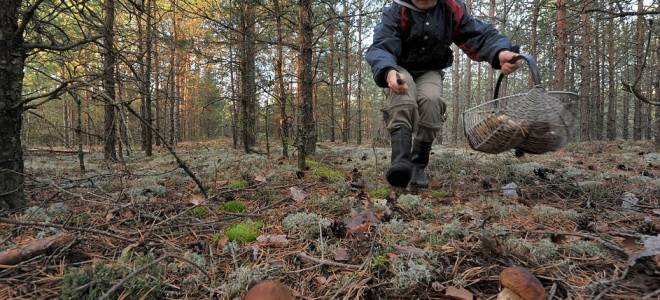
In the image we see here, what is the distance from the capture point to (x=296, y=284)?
141 cm

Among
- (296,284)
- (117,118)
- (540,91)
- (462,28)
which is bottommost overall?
(296,284)

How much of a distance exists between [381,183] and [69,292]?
2.83 m

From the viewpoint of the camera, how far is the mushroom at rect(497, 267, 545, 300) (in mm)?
1090

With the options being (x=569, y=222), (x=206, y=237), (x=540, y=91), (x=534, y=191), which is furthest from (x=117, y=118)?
(x=534, y=191)

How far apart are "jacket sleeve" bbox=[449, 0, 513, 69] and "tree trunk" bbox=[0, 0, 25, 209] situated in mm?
3598

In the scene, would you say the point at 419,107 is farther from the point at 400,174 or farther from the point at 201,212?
the point at 201,212

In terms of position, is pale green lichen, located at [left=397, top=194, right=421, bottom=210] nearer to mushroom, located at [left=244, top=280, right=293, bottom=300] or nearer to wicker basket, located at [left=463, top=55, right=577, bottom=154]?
wicker basket, located at [left=463, top=55, right=577, bottom=154]

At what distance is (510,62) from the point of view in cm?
265

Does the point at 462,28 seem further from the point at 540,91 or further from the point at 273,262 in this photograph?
the point at 273,262

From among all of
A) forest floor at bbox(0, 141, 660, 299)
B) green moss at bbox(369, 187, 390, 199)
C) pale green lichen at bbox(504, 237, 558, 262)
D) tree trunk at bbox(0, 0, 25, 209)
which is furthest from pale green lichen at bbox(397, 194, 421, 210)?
tree trunk at bbox(0, 0, 25, 209)

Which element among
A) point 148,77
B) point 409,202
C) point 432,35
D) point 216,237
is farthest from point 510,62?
point 148,77

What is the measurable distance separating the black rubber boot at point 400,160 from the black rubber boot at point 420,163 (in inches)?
24.2

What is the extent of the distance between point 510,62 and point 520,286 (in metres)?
2.12

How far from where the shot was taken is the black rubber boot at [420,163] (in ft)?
10.9
